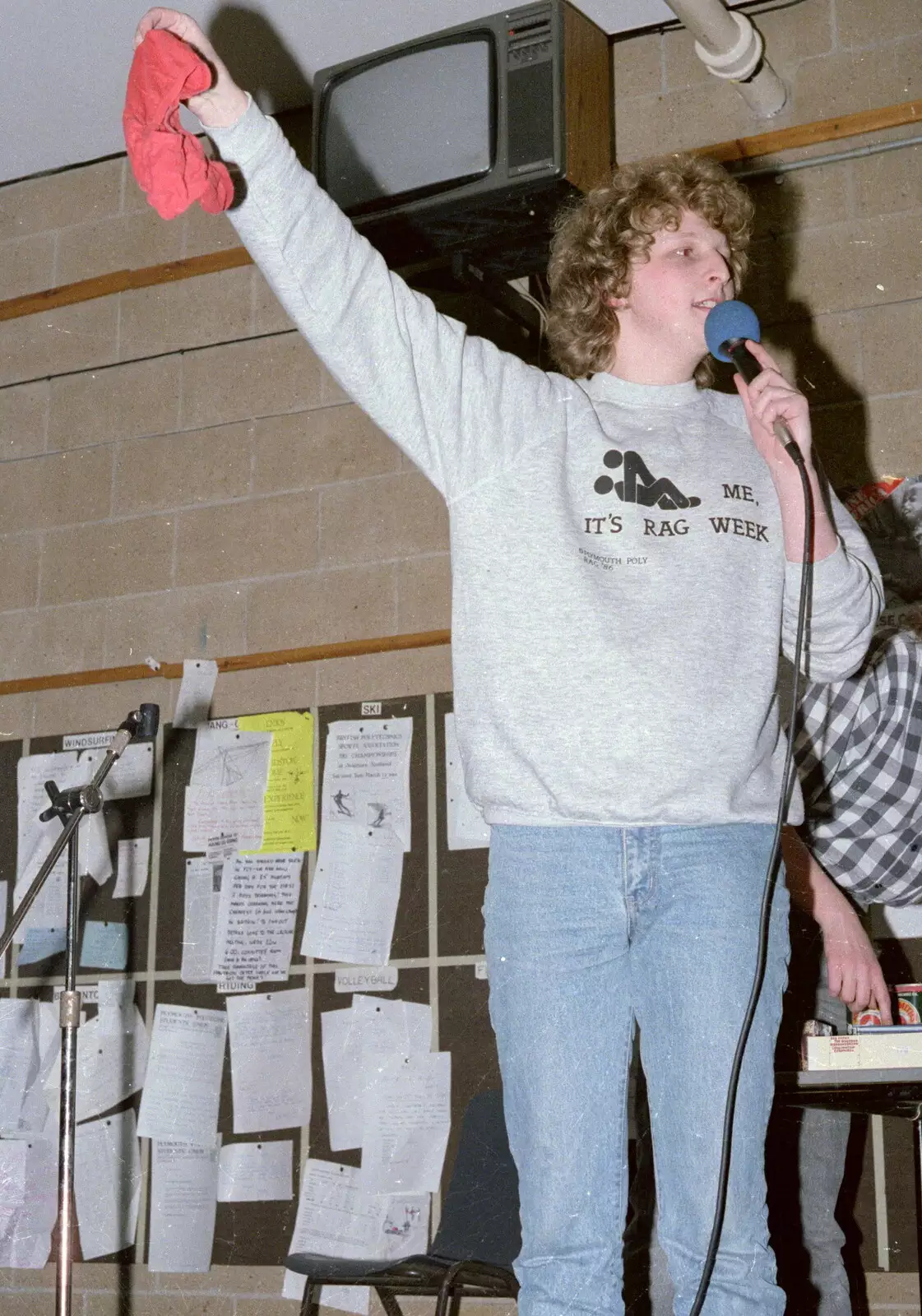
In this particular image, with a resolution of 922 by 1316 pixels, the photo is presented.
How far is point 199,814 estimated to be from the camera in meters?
3.21

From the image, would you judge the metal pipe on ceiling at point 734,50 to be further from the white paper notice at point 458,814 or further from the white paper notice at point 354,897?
the white paper notice at point 354,897

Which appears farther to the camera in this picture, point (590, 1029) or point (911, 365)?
point (911, 365)

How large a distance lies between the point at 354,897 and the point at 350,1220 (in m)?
0.66

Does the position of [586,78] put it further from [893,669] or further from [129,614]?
[129,614]

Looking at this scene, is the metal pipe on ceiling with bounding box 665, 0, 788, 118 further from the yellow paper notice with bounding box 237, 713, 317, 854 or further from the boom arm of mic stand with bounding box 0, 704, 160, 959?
the boom arm of mic stand with bounding box 0, 704, 160, 959

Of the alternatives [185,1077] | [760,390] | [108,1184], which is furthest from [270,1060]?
[760,390]

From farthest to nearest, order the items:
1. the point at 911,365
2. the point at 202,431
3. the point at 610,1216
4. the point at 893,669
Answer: the point at 202,431 < the point at 911,365 < the point at 893,669 < the point at 610,1216

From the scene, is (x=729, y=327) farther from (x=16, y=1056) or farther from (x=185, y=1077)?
(x=16, y=1056)

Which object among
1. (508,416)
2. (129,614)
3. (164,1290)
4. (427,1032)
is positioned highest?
(129,614)

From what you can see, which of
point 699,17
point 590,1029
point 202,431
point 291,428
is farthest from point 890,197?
point 590,1029

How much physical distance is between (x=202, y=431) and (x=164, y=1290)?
6.59 ft

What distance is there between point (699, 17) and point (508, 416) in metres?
1.84

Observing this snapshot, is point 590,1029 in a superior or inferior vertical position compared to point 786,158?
inferior

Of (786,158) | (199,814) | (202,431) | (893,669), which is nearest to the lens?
(893,669)
